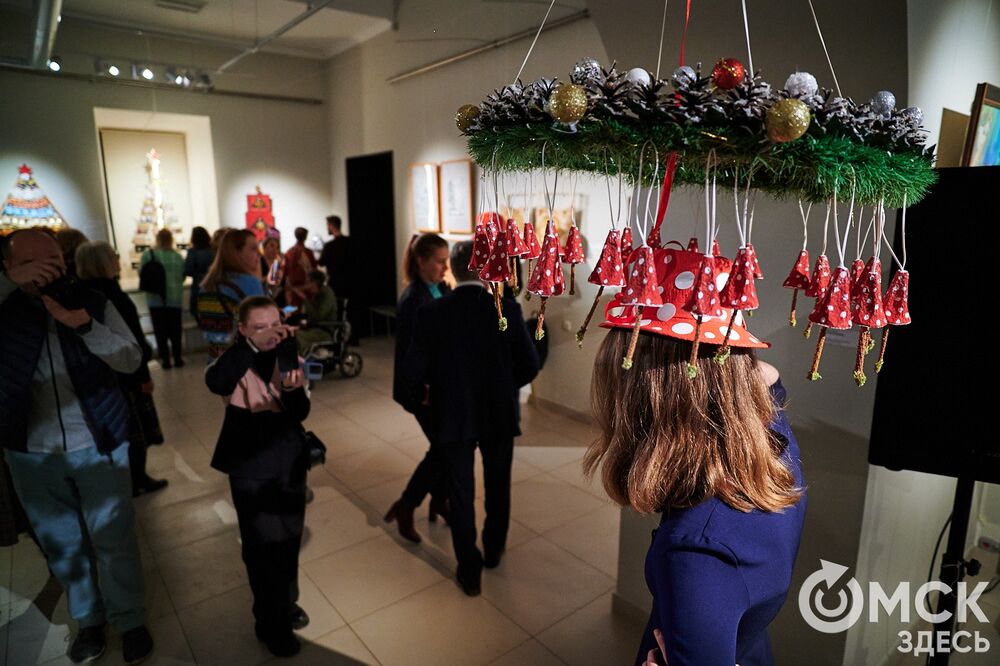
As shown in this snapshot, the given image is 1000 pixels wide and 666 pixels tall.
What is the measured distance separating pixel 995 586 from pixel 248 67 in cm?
752

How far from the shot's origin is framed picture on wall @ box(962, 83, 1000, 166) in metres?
1.74

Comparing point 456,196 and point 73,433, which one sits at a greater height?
point 456,196

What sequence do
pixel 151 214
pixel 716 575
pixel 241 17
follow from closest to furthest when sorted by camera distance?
1. pixel 716 575
2. pixel 241 17
3. pixel 151 214

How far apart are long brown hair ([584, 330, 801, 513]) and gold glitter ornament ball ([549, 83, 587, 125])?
1.38 feet

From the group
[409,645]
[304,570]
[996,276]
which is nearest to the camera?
[996,276]

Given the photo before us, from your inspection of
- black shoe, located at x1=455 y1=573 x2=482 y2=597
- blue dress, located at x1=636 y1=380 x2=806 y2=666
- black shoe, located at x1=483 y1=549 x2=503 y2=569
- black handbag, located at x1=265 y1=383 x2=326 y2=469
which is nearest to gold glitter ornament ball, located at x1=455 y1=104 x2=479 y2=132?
blue dress, located at x1=636 y1=380 x2=806 y2=666

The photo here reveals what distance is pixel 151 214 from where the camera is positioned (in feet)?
21.1

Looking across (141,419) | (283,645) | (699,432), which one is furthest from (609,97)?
(141,419)

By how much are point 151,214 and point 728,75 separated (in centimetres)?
722

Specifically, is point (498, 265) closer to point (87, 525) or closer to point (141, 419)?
point (87, 525)

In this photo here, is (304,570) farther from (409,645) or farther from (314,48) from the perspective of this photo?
(314,48)

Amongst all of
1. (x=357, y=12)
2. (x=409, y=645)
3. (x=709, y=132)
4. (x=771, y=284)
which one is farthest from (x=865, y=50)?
(x=357, y=12)

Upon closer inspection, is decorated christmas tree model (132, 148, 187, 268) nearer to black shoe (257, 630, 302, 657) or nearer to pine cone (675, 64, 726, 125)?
black shoe (257, 630, 302, 657)

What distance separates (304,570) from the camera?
9.48ft
